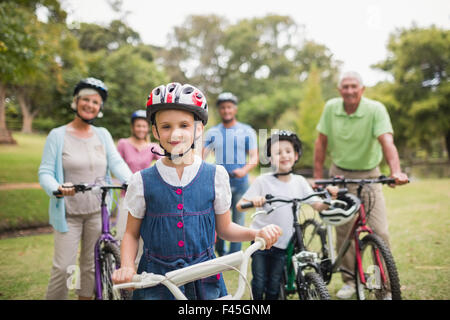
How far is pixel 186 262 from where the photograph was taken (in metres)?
1.90

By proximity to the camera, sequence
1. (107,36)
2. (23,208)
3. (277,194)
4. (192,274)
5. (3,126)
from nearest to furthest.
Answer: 1. (192,274)
2. (277,194)
3. (23,208)
4. (3,126)
5. (107,36)

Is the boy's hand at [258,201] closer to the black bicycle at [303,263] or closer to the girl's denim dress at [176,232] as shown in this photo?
the black bicycle at [303,263]

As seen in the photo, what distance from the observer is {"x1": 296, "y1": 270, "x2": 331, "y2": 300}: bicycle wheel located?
274 cm

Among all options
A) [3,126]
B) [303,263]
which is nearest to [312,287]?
[303,263]

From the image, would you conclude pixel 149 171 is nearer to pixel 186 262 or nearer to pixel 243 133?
pixel 186 262

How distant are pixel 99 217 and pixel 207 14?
77.7 feet

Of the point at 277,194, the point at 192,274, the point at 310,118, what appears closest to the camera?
the point at 192,274

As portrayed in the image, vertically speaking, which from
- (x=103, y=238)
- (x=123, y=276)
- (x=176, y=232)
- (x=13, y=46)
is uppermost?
(x=13, y=46)

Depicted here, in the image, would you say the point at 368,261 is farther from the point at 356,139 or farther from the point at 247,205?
the point at 247,205

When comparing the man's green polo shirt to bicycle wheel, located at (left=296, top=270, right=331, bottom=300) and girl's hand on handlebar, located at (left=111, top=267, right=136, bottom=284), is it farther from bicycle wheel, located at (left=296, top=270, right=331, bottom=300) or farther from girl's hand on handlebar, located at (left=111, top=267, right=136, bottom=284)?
girl's hand on handlebar, located at (left=111, top=267, right=136, bottom=284)

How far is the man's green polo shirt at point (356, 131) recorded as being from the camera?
3912mm

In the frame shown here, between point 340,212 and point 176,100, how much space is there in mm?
1966

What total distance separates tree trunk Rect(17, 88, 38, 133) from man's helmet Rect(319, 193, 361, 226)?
8.73 metres

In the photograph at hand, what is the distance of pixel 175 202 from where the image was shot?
191 cm
